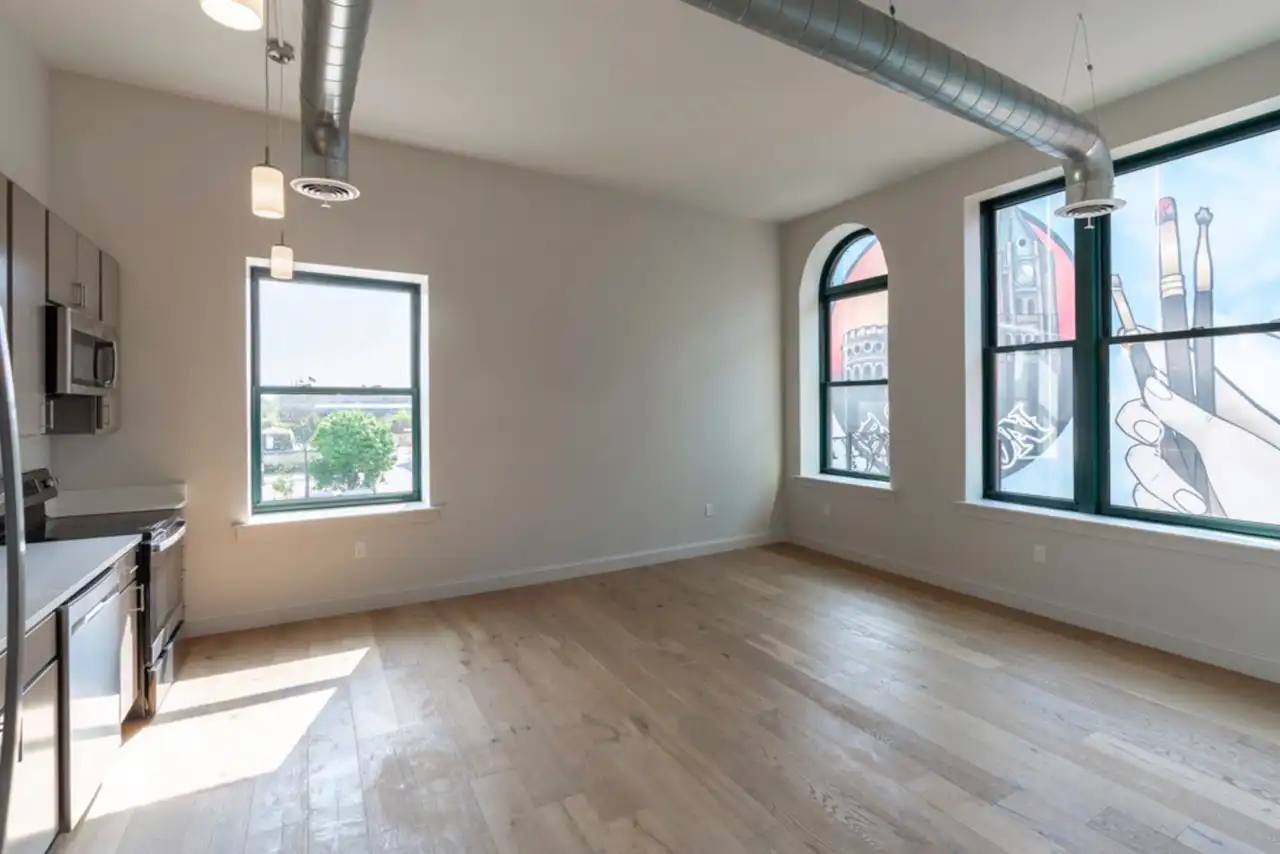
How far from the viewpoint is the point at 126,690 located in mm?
2582

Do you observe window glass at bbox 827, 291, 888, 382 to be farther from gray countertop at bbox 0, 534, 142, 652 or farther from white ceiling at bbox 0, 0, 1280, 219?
gray countertop at bbox 0, 534, 142, 652

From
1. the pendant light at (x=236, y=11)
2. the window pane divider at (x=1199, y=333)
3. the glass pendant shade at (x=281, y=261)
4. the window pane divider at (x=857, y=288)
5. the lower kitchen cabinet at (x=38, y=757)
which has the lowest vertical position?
the lower kitchen cabinet at (x=38, y=757)

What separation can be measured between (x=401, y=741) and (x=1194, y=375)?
4.55 m

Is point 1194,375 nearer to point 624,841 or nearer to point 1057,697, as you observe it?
point 1057,697

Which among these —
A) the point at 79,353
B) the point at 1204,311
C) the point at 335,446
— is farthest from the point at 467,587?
the point at 1204,311

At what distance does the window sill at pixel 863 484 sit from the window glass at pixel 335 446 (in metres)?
3.52

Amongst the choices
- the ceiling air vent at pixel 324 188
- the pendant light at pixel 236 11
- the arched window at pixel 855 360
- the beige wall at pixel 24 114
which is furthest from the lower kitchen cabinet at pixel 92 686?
the arched window at pixel 855 360

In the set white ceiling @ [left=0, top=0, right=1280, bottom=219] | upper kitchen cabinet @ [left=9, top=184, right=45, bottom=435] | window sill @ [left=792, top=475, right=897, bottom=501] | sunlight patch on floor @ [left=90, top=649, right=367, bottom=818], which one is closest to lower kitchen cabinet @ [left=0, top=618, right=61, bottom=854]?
sunlight patch on floor @ [left=90, top=649, right=367, bottom=818]

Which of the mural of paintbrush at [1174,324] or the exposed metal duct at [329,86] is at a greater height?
the exposed metal duct at [329,86]

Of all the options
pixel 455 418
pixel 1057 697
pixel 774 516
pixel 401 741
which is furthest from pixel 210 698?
pixel 774 516

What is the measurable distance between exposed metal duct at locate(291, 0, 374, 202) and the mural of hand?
4.50 m

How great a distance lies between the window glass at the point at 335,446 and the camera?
4.17 m

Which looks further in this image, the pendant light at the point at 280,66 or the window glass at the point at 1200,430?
the window glass at the point at 1200,430

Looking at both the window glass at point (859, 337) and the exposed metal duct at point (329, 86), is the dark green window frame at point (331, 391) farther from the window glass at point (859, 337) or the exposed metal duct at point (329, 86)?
the window glass at point (859, 337)
